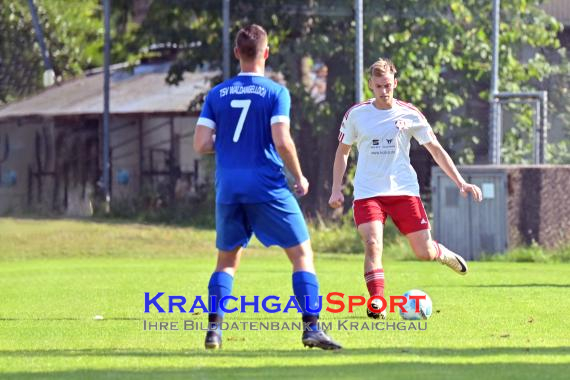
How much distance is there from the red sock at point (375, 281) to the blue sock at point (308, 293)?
2.41 metres

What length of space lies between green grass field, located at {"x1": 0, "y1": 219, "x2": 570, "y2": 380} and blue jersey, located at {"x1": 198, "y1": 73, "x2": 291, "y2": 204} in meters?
1.02

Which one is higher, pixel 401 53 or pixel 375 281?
pixel 401 53

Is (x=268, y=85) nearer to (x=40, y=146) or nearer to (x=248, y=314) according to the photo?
(x=248, y=314)

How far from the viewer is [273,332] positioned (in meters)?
11.1

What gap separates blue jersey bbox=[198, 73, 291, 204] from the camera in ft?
31.8

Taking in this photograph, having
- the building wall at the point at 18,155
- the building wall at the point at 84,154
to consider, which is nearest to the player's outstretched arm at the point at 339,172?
the building wall at the point at 84,154

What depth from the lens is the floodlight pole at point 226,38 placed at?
2766cm

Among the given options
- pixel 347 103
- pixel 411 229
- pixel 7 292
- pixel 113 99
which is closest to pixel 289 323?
pixel 411 229

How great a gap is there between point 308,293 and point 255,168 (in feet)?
2.78

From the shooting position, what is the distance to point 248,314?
506 inches

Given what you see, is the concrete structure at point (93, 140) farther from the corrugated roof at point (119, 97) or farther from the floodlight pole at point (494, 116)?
the floodlight pole at point (494, 116)

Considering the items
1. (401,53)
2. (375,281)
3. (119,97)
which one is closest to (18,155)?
(119,97)

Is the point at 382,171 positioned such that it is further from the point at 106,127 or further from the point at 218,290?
the point at 106,127

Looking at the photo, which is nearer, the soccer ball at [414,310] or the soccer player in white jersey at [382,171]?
the soccer ball at [414,310]
